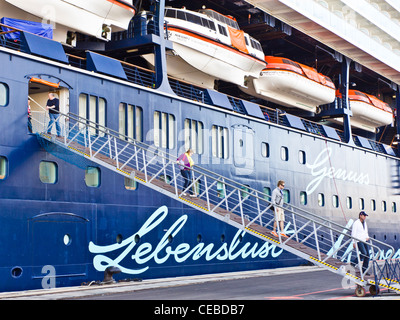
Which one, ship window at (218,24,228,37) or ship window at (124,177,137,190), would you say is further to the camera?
ship window at (218,24,228,37)

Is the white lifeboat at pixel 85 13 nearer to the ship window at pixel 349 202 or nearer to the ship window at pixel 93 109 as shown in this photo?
Result: the ship window at pixel 93 109

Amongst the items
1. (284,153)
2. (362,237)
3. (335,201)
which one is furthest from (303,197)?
(362,237)

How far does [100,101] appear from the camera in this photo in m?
17.8

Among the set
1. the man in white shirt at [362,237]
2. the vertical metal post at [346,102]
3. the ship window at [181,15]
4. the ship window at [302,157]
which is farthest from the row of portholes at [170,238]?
the vertical metal post at [346,102]

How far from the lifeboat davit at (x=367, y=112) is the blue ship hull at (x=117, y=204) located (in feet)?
29.7

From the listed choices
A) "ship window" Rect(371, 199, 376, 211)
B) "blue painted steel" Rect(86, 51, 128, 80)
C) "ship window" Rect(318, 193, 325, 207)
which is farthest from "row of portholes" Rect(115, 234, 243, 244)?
"ship window" Rect(371, 199, 376, 211)

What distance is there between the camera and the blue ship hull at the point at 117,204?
14.9m

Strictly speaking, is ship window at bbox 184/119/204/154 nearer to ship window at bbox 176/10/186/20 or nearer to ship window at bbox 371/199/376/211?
ship window at bbox 176/10/186/20

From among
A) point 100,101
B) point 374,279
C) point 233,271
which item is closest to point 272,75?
point 233,271

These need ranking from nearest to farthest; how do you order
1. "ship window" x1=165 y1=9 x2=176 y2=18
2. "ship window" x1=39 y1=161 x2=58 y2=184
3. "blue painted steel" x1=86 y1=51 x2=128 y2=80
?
1. "ship window" x1=39 y1=161 x2=58 y2=184
2. "blue painted steel" x1=86 y1=51 x2=128 y2=80
3. "ship window" x1=165 y1=9 x2=176 y2=18

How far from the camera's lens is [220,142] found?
22281 mm

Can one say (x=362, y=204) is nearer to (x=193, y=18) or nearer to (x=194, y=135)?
(x=194, y=135)

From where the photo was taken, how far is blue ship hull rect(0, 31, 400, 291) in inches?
587

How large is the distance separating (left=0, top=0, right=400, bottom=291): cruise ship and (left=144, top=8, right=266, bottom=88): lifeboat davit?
76 mm
